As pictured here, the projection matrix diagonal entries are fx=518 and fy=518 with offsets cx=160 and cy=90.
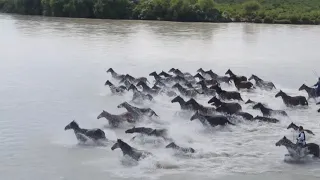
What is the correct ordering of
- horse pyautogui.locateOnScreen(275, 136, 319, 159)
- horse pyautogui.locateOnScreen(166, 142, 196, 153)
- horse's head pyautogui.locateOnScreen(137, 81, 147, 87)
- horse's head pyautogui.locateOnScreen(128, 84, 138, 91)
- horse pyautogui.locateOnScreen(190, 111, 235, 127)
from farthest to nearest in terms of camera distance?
horse's head pyautogui.locateOnScreen(137, 81, 147, 87) → horse's head pyautogui.locateOnScreen(128, 84, 138, 91) → horse pyautogui.locateOnScreen(190, 111, 235, 127) → horse pyautogui.locateOnScreen(166, 142, 196, 153) → horse pyautogui.locateOnScreen(275, 136, 319, 159)

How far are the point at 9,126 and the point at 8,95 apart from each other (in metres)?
4.98

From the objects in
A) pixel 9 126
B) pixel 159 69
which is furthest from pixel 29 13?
pixel 9 126

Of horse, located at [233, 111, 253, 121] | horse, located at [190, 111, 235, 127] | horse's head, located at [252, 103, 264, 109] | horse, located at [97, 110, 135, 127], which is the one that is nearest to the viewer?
horse, located at [190, 111, 235, 127]

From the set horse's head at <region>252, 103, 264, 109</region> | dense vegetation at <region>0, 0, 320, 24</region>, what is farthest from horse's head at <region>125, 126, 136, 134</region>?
dense vegetation at <region>0, 0, 320, 24</region>

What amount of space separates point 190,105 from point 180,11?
183ft

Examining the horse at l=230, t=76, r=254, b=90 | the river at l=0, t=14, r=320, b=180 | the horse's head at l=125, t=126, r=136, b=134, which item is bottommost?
the river at l=0, t=14, r=320, b=180

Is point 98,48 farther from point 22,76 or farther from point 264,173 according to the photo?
point 264,173

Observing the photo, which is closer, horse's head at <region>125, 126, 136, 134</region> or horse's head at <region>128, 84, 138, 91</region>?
horse's head at <region>125, 126, 136, 134</region>

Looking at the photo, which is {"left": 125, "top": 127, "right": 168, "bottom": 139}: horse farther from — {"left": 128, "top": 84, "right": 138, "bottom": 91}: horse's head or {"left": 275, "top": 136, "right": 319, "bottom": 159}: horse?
{"left": 128, "top": 84, "right": 138, "bottom": 91}: horse's head

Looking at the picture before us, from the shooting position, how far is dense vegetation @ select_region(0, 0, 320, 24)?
71.7 meters

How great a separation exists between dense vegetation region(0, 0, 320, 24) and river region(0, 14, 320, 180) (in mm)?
29820

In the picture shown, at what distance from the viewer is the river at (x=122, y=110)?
502 inches

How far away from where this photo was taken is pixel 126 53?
116 feet

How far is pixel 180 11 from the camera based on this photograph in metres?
72.0
